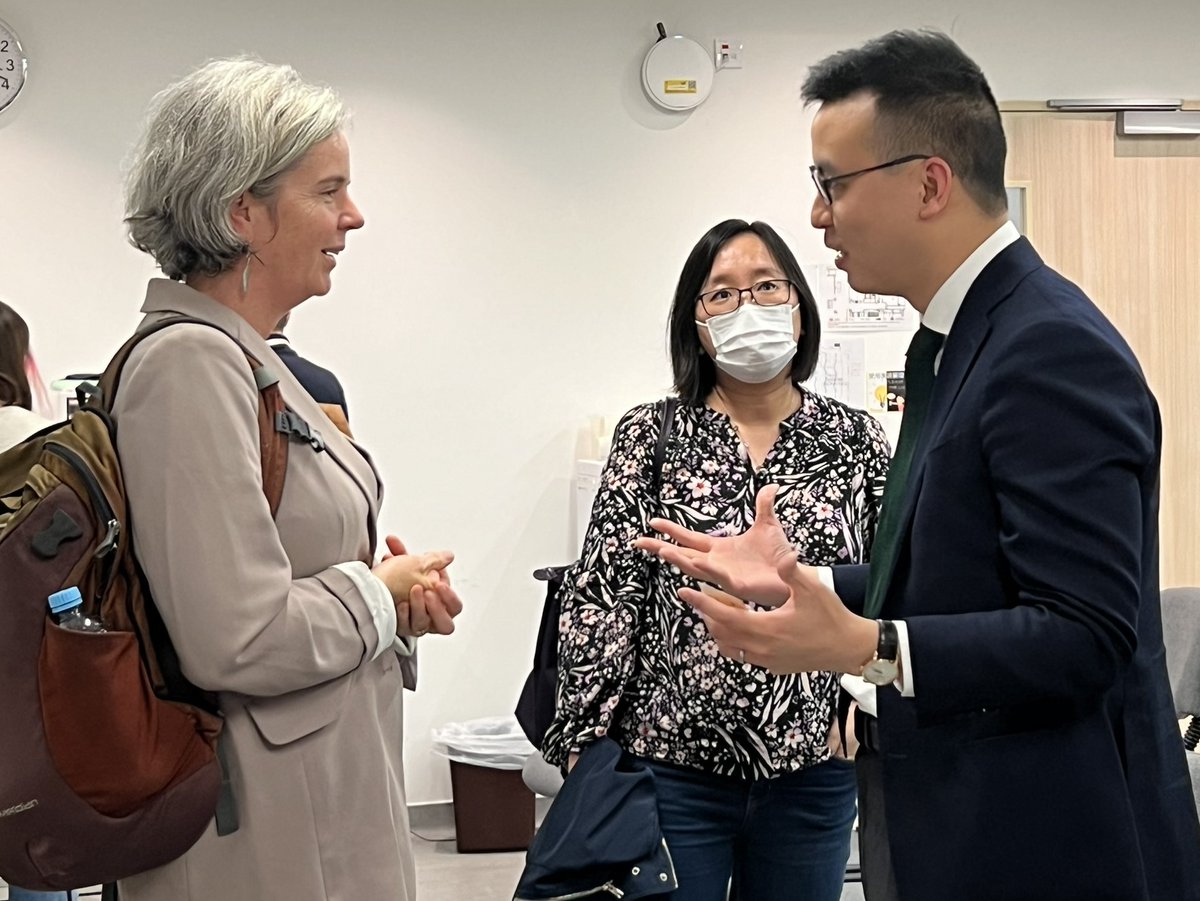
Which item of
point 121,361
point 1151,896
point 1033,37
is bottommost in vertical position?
point 1151,896

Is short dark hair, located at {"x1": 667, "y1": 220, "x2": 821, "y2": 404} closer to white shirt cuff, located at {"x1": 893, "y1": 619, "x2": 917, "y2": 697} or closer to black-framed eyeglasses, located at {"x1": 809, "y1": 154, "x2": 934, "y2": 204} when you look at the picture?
black-framed eyeglasses, located at {"x1": 809, "y1": 154, "x2": 934, "y2": 204}

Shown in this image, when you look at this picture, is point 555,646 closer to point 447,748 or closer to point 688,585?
point 688,585

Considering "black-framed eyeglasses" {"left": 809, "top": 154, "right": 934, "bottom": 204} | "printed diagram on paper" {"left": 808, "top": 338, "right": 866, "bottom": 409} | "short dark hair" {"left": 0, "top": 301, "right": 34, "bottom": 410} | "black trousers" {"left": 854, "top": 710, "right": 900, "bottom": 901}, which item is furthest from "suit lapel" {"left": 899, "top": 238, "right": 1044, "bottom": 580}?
"printed diagram on paper" {"left": 808, "top": 338, "right": 866, "bottom": 409}

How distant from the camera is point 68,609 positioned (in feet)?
4.23

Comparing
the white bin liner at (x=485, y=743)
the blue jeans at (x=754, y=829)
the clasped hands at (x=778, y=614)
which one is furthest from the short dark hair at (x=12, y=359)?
the clasped hands at (x=778, y=614)

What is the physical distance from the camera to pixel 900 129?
1403 mm

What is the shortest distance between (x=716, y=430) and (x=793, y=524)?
0.73ft

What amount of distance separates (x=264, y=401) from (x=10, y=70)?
133 inches

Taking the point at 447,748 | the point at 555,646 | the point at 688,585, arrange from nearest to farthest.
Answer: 1. the point at 688,585
2. the point at 555,646
3. the point at 447,748

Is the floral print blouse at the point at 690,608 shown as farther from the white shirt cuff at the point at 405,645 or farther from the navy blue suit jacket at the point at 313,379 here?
the navy blue suit jacket at the point at 313,379

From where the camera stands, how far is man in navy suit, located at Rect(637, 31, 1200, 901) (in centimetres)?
120

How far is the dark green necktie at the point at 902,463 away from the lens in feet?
4.54

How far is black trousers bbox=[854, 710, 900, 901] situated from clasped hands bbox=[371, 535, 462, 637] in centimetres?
51

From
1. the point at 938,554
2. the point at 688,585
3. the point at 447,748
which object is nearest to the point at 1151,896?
the point at 938,554
